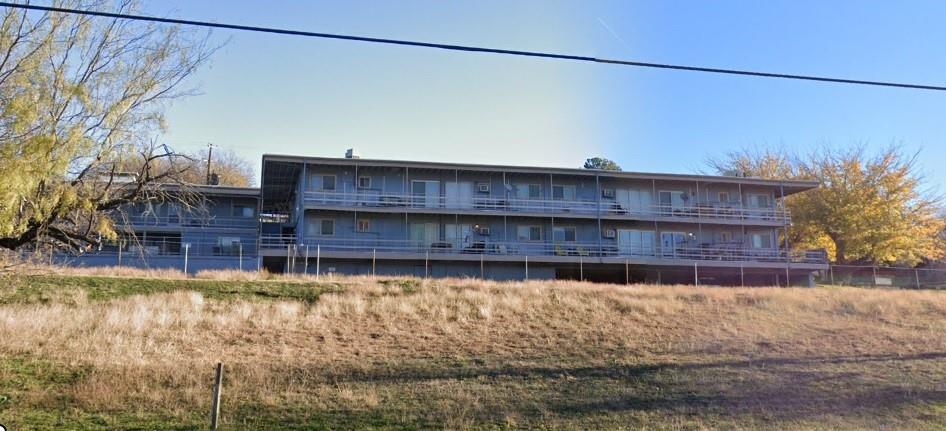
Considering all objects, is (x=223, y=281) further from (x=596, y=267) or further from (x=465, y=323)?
(x=596, y=267)

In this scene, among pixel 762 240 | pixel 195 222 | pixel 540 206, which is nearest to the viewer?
pixel 540 206

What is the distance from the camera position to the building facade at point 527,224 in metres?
39.2

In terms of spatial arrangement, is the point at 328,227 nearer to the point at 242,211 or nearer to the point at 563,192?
the point at 242,211

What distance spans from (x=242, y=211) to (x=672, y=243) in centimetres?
2824

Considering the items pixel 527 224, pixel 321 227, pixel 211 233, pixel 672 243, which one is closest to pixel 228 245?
pixel 211 233

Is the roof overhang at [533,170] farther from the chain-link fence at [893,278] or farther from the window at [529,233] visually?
the chain-link fence at [893,278]

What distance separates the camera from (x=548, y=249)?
41750 mm

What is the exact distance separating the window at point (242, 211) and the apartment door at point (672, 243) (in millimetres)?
26948

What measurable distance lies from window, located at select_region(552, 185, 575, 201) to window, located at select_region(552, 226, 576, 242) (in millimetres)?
1911

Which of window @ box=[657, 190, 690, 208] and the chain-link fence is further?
window @ box=[657, 190, 690, 208]

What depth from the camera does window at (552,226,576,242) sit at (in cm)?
4256

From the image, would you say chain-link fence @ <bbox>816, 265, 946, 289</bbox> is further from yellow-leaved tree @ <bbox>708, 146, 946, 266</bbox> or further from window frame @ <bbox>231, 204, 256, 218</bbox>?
window frame @ <bbox>231, 204, 256, 218</bbox>

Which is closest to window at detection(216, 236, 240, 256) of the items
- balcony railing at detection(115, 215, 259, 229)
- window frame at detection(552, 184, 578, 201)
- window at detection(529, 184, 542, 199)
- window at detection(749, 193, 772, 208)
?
balcony railing at detection(115, 215, 259, 229)

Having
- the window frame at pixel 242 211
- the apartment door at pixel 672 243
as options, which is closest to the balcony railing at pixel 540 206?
the apartment door at pixel 672 243
